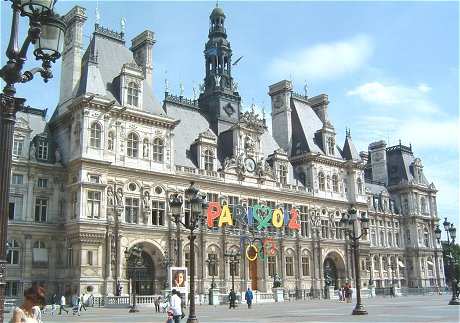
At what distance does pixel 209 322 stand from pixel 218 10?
47.2 metres

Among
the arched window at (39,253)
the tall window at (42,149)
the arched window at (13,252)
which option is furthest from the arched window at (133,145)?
the arched window at (13,252)

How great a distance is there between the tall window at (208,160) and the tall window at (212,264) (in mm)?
8587

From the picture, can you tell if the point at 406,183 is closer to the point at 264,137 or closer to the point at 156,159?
the point at 264,137

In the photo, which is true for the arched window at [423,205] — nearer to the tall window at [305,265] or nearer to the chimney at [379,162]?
the chimney at [379,162]

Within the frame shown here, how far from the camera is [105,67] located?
4959 cm

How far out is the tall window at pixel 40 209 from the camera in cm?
4409

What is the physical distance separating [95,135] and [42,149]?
519cm

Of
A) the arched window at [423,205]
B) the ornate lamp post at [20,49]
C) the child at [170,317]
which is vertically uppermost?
the arched window at [423,205]

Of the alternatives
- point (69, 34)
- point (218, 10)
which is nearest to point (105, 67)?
point (69, 34)

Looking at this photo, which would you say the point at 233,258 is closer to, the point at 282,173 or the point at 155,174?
the point at 155,174

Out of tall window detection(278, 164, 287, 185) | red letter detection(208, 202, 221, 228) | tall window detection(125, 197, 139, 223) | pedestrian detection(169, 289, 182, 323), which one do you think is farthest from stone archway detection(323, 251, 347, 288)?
pedestrian detection(169, 289, 182, 323)

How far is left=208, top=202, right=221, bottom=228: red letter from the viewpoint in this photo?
50281 mm

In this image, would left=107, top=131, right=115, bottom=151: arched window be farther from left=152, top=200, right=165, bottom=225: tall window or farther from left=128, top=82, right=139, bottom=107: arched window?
left=152, top=200, right=165, bottom=225: tall window

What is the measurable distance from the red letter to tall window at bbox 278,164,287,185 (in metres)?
12.0
